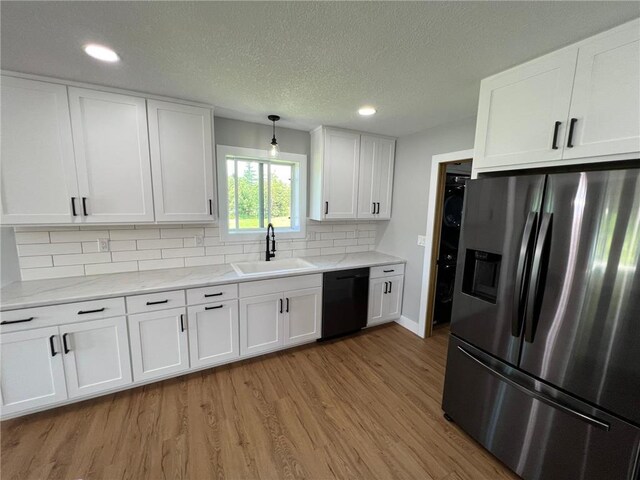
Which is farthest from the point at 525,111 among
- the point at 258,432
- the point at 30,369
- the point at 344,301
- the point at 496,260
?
the point at 30,369

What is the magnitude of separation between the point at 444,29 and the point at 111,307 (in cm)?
267

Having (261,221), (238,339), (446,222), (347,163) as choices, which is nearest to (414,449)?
(238,339)

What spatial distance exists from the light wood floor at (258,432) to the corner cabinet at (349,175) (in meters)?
1.75

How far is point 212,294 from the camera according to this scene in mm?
2223

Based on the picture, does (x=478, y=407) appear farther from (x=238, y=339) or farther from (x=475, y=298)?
(x=238, y=339)

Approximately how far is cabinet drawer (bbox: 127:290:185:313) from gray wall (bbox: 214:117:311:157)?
61.1 inches

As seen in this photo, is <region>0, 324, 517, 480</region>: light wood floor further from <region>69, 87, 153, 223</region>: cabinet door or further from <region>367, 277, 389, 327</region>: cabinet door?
<region>69, 87, 153, 223</region>: cabinet door

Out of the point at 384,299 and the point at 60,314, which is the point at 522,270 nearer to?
the point at 384,299

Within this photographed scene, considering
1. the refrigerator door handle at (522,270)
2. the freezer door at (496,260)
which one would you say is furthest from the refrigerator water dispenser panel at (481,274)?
the refrigerator door handle at (522,270)

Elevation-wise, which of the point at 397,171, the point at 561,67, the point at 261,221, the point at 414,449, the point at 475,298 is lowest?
the point at 414,449

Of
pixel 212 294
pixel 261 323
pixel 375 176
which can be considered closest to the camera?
pixel 212 294

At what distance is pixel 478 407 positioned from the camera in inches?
65.3

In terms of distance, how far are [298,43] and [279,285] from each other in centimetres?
190

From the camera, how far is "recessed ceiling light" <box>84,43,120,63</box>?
1447 millimetres
